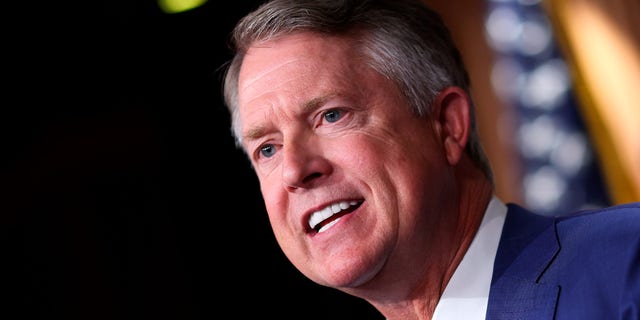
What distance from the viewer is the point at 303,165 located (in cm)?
183

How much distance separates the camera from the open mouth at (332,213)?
6.06ft

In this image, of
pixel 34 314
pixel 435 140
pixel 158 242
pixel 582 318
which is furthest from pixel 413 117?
pixel 34 314

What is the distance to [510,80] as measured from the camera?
5.80 m

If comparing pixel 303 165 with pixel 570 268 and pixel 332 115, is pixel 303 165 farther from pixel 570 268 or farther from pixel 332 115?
pixel 570 268

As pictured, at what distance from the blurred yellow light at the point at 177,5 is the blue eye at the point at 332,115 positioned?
209 cm

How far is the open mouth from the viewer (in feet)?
6.06

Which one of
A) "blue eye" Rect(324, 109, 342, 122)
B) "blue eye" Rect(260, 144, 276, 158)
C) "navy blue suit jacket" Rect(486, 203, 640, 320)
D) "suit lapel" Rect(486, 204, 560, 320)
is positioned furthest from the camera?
"blue eye" Rect(260, 144, 276, 158)

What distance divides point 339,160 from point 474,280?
437 millimetres

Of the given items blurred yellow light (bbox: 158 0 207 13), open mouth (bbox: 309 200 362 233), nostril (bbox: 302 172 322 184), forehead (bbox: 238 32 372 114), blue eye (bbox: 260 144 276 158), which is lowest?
open mouth (bbox: 309 200 362 233)

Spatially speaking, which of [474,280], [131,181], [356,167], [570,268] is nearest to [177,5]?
[131,181]

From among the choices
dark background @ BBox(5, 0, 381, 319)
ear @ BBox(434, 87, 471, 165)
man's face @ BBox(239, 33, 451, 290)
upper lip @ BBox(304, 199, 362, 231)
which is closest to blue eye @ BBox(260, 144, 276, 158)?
man's face @ BBox(239, 33, 451, 290)

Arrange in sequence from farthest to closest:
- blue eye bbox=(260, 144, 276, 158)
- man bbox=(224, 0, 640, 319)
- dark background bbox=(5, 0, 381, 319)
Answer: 1. dark background bbox=(5, 0, 381, 319)
2. blue eye bbox=(260, 144, 276, 158)
3. man bbox=(224, 0, 640, 319)

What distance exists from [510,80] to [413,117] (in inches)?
159

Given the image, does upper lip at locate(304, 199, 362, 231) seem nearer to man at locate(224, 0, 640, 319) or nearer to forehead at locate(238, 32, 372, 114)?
man at locate(224, 0, 640, 319)
